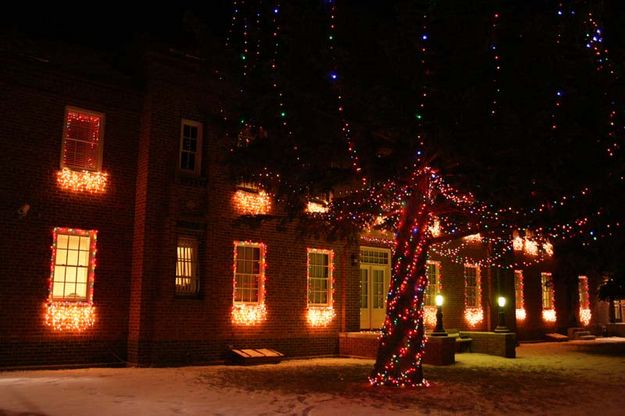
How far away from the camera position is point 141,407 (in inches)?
356

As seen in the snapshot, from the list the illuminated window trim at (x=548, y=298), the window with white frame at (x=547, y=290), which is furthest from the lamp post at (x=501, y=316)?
the window with white frame at (x=547, y=290)

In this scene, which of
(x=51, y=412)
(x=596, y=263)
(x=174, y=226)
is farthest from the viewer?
(x=596, y=263)

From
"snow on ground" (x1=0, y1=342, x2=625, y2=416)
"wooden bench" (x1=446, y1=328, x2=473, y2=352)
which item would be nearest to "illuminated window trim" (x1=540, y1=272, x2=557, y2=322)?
"wooden bench" (x1=446, y1=328, x2=473, y2=352)

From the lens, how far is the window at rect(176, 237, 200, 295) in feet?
51.6

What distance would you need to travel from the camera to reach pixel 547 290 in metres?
28.6

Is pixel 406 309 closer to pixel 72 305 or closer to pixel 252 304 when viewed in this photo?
pixel 252 304

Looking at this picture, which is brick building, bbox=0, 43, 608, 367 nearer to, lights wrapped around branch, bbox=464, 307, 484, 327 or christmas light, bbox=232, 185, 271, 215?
christmas light, bbox=232, 185, 271, 215

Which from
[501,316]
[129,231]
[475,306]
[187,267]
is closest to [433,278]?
[475,306]

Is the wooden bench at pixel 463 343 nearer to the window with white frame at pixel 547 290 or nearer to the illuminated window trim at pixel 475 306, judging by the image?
the illuminated window trim at pixel 475 306

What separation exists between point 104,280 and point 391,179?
766 centimetres

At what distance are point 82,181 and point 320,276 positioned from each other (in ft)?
25.2

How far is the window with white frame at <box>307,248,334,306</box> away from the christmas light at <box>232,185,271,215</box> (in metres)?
2.18

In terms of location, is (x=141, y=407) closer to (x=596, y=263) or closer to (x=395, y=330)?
(x=395, y=330)

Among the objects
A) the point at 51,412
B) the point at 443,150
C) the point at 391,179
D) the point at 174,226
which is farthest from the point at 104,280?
the point at 443,150
